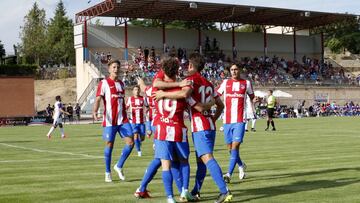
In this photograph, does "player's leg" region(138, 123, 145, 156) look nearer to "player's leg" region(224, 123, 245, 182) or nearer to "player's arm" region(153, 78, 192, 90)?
"player's leg" region(224, 123, 245, 182)

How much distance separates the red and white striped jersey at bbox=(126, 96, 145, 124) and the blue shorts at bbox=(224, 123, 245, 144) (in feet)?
20.5

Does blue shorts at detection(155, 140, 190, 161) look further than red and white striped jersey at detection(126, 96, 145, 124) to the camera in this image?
No

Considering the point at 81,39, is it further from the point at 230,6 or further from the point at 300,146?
the point at 300,146

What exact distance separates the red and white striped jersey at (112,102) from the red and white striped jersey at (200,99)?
3.23m

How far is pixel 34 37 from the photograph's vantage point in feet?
295

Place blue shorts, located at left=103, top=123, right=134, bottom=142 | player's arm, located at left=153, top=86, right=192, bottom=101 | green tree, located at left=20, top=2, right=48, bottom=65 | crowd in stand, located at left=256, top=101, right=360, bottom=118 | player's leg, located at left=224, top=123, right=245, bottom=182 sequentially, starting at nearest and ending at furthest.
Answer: player's arm, located at left=153, top=86, right=192, bottom=101 → player's leg, located at left=224, top=123, right=245, bottom=182 → blue shorts, located at left=103, top=123, right=134, bottom=142 → crowd in stand, located at left=256, top=101, right=360, bottom=118 → green tree, located at left=20, top=2, right=48, bottom=65

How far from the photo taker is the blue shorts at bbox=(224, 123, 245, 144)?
38.7ft

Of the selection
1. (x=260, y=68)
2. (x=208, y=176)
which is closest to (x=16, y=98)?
(x=260, y=68)

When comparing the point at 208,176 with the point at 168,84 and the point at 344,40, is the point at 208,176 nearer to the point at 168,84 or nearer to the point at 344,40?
the point at 168,84

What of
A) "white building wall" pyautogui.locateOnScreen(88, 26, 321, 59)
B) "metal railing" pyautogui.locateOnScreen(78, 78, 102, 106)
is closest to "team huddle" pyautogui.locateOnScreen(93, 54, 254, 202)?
"metal railing" pyautogui.locateOnScreen(78, 78, 102, 106)

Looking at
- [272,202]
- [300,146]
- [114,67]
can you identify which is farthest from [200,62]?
[300,146]

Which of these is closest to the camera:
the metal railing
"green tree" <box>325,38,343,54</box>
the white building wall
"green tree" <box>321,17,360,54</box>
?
the metal railing

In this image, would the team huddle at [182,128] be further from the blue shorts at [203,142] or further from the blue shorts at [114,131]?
the blue shorts at [114,131]

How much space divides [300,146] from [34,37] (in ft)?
246
